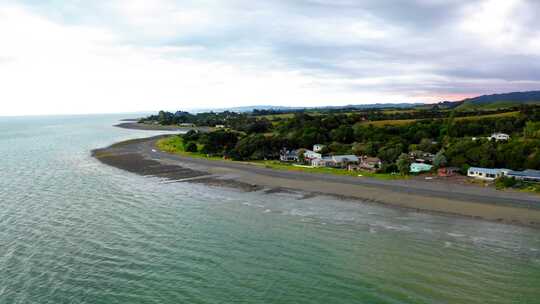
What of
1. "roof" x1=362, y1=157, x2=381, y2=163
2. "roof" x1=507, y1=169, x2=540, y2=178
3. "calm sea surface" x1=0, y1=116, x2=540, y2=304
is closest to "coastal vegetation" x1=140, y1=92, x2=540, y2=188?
"roof" x1=362, y1=157, x2=381, y2=163

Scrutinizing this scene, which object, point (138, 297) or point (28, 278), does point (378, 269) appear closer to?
point (138, 297)

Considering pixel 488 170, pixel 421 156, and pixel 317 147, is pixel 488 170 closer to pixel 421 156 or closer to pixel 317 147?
pixel 421 156

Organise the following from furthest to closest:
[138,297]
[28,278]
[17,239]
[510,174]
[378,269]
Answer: [510,174]
[17,239]
[378,269]
[28,278]
[138,297]

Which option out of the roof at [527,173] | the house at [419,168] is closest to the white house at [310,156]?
the house at [419,168]

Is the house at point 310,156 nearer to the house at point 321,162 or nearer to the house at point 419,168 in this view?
the house at point 321,162

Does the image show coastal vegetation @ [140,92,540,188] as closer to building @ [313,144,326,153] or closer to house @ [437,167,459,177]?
house @ [437,167,459,177]

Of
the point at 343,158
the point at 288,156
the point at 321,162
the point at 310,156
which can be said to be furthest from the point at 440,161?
the point at 288,156

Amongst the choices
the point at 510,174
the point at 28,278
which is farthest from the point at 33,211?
the point at 510,174
